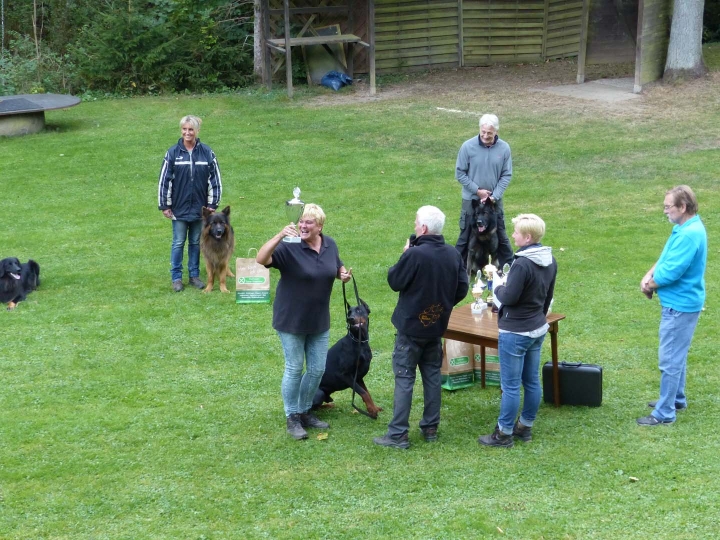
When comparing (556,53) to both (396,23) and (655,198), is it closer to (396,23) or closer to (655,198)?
(396,23)

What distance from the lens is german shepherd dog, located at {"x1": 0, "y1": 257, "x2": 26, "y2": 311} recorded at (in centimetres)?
966

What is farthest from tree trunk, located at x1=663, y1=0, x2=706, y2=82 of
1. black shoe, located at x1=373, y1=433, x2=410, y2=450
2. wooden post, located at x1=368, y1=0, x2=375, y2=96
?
black shoe, located at x1=373, y1=433, x2=410, y2=450

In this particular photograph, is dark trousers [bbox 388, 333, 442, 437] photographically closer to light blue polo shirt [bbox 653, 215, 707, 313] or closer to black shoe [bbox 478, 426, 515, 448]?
black shoe [bbox 478, 426, 515, 448]

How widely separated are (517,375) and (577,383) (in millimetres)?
998

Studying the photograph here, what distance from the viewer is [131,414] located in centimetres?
705

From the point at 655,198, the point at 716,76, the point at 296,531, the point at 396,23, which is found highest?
the point at 396,23

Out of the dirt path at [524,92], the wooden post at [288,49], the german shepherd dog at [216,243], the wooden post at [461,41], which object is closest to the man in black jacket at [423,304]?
the german shepherd dog at [216,243]

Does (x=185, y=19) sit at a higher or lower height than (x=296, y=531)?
higher

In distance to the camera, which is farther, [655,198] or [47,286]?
[655,198]

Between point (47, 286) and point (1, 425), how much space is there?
3.88 metres

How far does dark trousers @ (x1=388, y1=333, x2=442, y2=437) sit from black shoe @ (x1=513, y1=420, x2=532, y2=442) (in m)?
0.59

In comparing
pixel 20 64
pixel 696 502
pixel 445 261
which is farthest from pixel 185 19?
pixel 696 502

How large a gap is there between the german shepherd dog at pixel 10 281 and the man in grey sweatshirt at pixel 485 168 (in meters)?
5.10

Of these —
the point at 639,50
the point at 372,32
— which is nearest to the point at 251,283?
the point at 372,32
